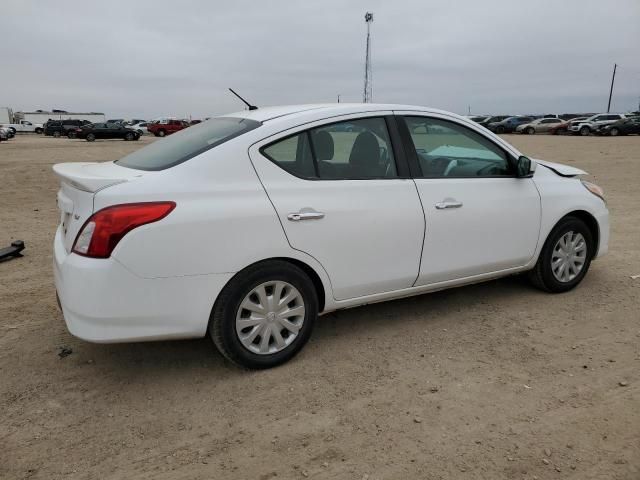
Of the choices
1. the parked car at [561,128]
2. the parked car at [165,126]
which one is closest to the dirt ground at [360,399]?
the parked car at [561,128]

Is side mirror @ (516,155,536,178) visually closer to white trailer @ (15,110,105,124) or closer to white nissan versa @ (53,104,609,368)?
white nissan versa @ (53,104,609,368)

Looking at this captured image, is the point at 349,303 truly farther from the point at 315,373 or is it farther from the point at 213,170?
the point at 213,170

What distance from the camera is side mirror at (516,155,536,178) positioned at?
4.08 m

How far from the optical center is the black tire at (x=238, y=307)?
3.02 m

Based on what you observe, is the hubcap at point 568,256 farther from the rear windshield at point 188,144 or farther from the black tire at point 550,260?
the rear windshield at point 188,144

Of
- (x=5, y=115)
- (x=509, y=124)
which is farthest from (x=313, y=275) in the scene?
(x=5, y=115)

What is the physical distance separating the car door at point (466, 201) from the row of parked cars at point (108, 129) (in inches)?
1430

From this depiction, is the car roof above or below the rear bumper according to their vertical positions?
above

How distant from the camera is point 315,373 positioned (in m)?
3.27

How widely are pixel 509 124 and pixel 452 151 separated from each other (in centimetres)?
4452

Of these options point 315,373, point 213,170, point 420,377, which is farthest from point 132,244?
point 420,377

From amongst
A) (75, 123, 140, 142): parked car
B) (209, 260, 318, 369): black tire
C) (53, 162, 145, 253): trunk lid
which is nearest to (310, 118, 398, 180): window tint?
(209, 260, 318, 369): black tire

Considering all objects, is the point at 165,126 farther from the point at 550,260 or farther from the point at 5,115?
the point at 550,260

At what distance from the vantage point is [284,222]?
3109mm
